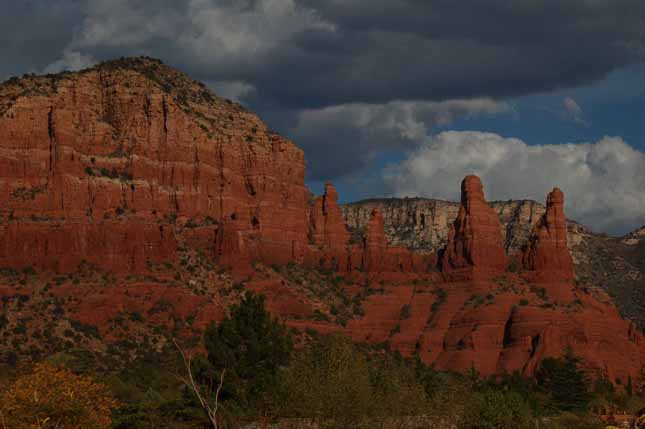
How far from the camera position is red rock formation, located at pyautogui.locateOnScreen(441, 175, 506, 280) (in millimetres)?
168875

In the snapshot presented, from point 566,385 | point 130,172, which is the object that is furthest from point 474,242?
point 566,385

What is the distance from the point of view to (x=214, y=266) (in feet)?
505

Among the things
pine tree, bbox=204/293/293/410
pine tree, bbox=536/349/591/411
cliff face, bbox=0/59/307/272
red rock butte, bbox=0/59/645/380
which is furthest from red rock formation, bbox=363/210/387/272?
pine tree, bbox=204/293/293/410

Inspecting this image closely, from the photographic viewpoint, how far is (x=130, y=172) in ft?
505

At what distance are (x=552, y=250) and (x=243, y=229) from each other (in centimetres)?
4115

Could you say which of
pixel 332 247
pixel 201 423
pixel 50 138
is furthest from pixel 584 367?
pixel 201 423

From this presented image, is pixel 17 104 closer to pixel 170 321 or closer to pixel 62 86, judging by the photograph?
pixel 62 86

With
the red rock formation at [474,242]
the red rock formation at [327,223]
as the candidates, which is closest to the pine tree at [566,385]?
the red rock formation at [474,242]

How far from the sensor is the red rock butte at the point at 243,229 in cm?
14488

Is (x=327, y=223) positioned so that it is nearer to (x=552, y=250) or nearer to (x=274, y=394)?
(x=552, y=250)

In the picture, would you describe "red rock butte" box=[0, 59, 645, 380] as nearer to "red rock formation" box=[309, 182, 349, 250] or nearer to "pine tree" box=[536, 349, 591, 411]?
"red rock formation" box=[309, 182, 349, 250]

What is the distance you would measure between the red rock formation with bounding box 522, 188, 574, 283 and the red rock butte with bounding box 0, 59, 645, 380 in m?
0.20

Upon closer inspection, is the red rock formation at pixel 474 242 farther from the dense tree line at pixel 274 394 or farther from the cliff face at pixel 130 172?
the dense tree line at pixel 274 394

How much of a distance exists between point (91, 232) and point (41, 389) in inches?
3522
